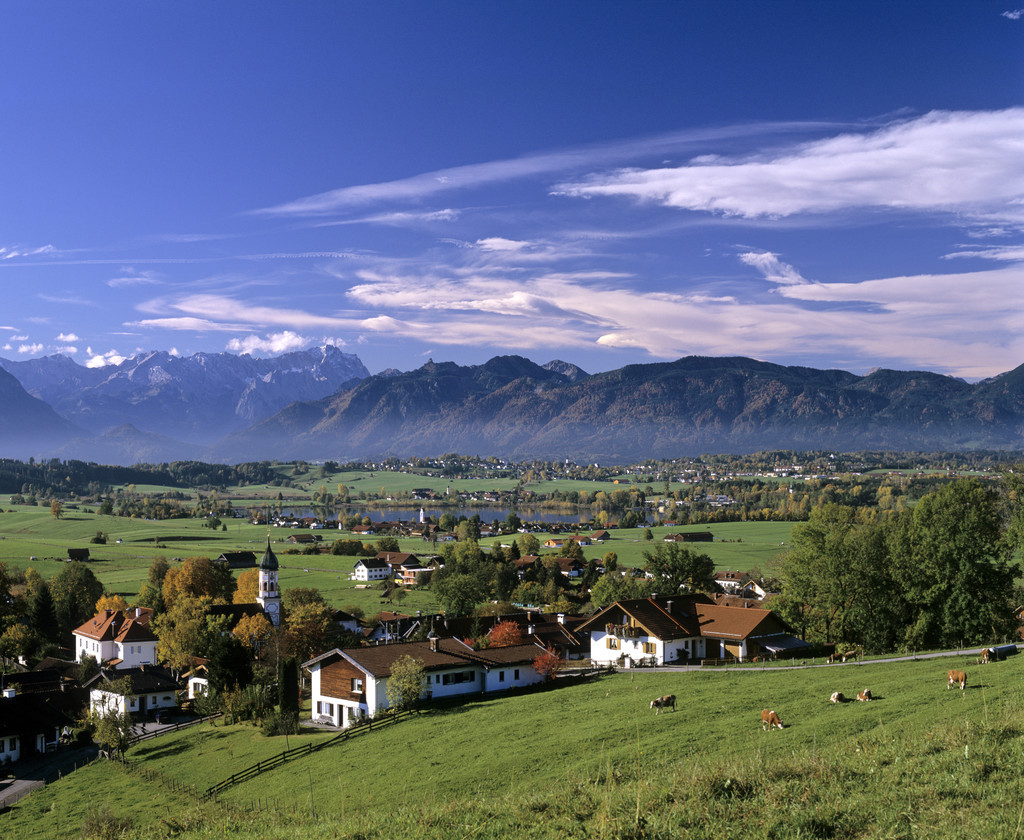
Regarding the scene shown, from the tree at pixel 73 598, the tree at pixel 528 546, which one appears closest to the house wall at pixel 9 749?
the tree at pixel 73 598

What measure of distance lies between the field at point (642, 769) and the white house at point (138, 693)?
8948 mm

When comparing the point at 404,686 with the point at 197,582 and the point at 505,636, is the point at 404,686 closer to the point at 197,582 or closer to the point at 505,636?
the point at 505,636

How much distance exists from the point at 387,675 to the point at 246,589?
151 feet

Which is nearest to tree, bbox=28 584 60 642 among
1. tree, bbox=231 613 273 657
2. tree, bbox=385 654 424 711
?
tree, bbox=231 613 273 657

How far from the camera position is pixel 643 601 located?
4966 centimetres

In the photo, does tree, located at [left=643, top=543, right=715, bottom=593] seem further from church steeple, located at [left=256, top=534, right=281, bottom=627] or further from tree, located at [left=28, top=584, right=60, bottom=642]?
tree, located at [left=28, top=584, right=60, bottom=642]

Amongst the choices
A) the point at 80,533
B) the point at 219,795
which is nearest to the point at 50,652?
the point at 219,795

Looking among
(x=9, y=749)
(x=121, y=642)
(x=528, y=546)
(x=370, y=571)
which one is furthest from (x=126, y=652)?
(x=528, y=546)

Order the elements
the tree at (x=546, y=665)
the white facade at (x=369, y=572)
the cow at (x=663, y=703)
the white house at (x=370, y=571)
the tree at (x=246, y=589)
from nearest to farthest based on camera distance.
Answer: the cow at (x=663, y=703), the tree at (x=546, y=665), the tree at (x=246, y=589), the white facade at (x=369, y=572), the white house at (x=370, y=571)

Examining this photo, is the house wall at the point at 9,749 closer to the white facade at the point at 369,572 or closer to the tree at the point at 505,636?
the tree at the point at 505,636

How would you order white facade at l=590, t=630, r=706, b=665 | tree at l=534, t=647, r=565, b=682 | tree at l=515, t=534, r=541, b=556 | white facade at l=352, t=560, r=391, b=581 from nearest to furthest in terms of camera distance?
tree at l=534, t=647, r=565, b=682, white facade at l=590, t=630, r=706, b=665, white facade at l=352, t=560, r=391, b=581, tree at l=515, t=534, r=541, b=556

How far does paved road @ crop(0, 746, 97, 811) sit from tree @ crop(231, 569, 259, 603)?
32996 millimetres

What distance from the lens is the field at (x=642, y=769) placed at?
10.2 meters

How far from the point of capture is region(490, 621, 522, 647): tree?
49.8 meters
